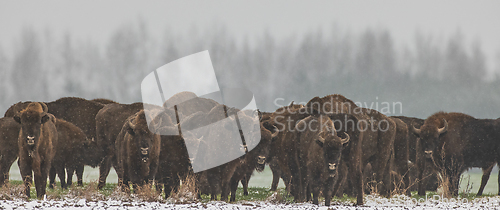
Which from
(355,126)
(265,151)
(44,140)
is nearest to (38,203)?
(44,140)

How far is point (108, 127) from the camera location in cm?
1866

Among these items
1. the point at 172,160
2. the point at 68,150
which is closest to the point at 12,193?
the point at 68,150

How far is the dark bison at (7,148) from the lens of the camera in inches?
656

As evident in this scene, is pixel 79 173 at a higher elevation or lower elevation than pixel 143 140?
lower

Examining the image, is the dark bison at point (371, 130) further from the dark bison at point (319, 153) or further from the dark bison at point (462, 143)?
the dark bison at point (462, 143)

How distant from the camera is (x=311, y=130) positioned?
14.0m

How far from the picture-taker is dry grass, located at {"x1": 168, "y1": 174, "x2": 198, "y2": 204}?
1266 centimetres

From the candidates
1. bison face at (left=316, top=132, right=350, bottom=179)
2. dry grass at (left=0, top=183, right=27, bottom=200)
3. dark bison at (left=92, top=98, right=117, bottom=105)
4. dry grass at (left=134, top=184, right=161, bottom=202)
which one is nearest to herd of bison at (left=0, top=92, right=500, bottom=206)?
bison face at (left=316, top=132, right=350, bottom=179)

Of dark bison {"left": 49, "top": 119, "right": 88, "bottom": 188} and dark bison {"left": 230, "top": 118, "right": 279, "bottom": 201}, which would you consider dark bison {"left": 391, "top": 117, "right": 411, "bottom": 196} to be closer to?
dark bison {"left": 230, "top": 118, "right": 279, "bottom": 201}

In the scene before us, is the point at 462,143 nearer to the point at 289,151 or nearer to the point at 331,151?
the point at 289,151

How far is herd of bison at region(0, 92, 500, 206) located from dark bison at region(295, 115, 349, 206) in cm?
3

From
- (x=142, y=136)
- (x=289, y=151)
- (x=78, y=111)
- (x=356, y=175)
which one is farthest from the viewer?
(x=78, y=111)

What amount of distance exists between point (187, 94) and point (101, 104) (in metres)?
5.59

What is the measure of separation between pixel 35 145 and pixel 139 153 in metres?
2.73
